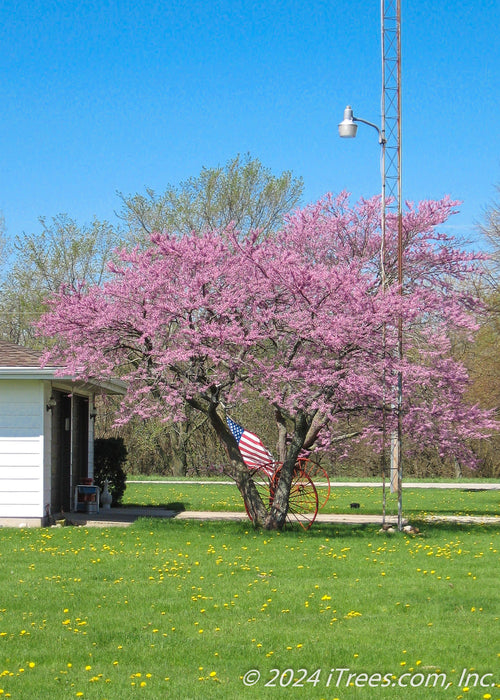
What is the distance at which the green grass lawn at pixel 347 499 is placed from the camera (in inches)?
745

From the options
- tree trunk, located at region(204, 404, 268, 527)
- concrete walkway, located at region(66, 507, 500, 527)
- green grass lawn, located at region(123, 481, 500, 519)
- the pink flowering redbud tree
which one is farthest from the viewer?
green grass lawn, located at region(123, 481, 500, 519)

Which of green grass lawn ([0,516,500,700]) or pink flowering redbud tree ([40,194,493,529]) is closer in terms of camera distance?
green grass lawn ([0,516,500,700])

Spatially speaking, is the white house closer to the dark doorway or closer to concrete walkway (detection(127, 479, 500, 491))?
the dark doorway

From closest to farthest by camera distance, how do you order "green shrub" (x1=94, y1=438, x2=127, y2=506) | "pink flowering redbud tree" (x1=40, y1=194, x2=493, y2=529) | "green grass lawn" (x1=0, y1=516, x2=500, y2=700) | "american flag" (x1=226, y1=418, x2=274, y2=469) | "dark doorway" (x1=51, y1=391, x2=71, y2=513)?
"green grass lawn" (x1=0, y1=516, x2=500, y2=700) < "pink flowering redbud tree" (x1=40, y1=194, x2=493, y2=529) < "american flag" (x1=226, y1=418, x2=274, y2=469) < "dark doorway" (x1=51, y1=391, x2=71, y2=513) < "green shrub" (x1=94, y1=438, x2=127, y2=506)

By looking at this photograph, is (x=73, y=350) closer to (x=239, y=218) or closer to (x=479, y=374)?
(x=479, y=374)

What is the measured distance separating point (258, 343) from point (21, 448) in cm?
471

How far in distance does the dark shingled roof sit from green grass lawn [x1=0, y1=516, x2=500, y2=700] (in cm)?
341

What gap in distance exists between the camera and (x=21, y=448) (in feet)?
50.2

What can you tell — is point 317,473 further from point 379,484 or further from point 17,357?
point 17,357

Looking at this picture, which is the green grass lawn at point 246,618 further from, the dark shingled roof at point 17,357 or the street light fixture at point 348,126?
the street light fixture at point 348,126

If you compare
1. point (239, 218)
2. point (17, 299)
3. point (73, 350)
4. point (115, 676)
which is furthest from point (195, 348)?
point (17, 299)

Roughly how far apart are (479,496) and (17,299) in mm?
20547

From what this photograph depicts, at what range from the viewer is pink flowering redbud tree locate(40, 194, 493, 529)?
43.2 ft

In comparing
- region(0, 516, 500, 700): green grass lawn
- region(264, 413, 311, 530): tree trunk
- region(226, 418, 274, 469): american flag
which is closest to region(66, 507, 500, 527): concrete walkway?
region(226, 418, 274, 469): american flag
